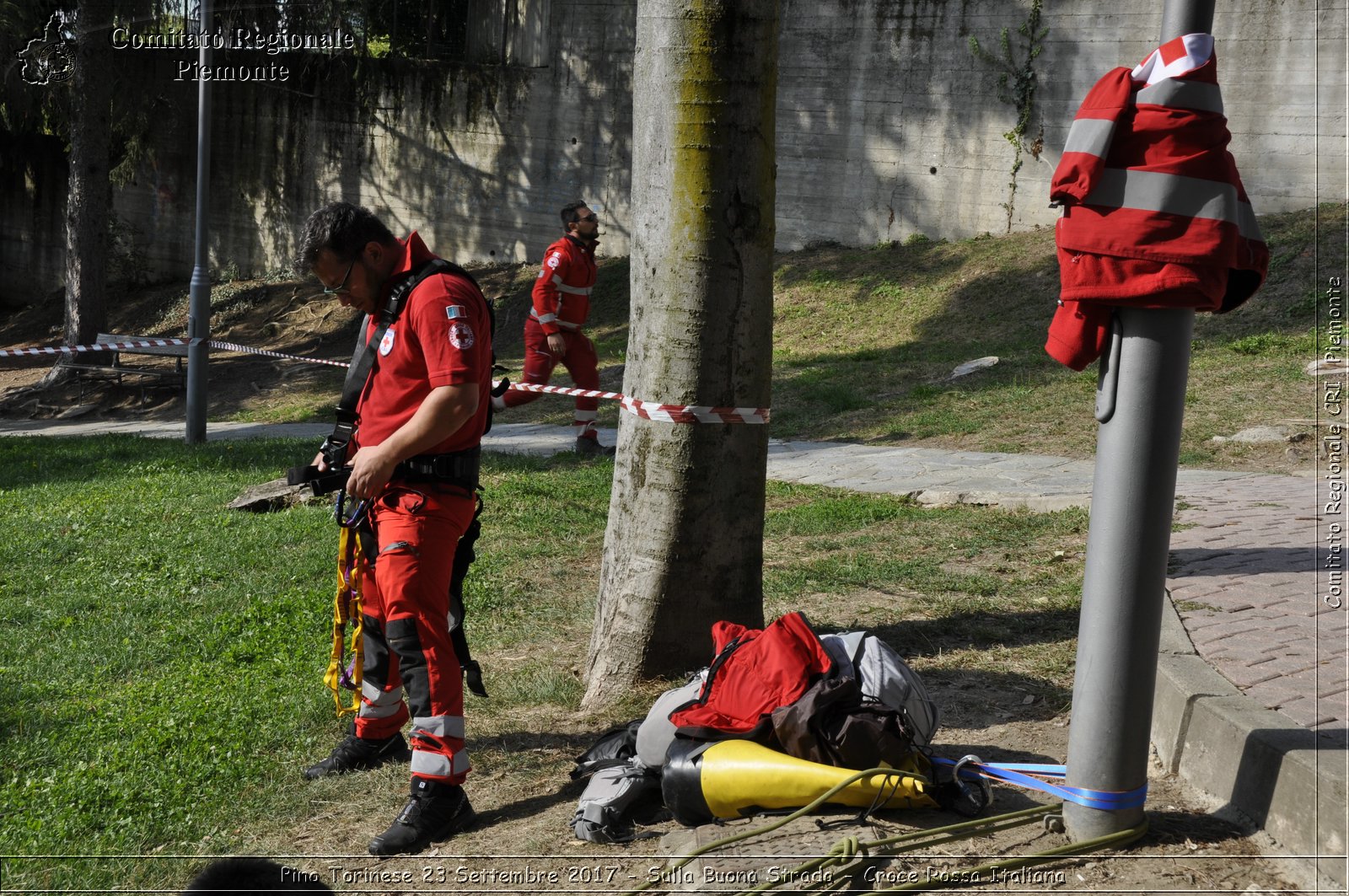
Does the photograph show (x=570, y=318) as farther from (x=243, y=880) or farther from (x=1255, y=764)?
(x=243, y=880)

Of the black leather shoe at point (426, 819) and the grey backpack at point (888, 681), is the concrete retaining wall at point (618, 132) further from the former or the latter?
the black leather shoe at point (426, 819)

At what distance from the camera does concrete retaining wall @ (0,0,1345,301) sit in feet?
52.4

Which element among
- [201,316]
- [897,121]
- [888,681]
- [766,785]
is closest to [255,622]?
[766,785]

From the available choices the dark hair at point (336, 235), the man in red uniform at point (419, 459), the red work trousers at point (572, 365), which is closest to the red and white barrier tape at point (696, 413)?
the man in red uniform at point (419, 459)

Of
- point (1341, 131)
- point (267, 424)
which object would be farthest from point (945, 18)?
point (267, 424)

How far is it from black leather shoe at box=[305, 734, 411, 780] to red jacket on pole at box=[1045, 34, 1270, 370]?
3.06 meters

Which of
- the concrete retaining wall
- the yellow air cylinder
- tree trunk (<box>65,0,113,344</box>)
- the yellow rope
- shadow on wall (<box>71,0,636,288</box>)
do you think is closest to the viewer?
the yellow air cylinder

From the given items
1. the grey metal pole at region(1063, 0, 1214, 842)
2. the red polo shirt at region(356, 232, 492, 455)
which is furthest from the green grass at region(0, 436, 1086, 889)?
the grey metal pole at region(1063, 0, 1214, 842)

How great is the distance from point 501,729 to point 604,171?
58.8 ft

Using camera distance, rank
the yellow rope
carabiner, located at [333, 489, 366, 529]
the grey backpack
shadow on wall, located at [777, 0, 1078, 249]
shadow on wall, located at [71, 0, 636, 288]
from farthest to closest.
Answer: shadow on wall, located at [71, 0, 636, 288]
shadow on wall, located at [777, 0, 1078, 249]
the yellow rope
carabiner, located at [333, 489, 366, 529]
the grey backpack

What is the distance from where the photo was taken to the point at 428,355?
4.03 m

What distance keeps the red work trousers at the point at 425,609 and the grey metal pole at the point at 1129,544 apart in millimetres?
2015

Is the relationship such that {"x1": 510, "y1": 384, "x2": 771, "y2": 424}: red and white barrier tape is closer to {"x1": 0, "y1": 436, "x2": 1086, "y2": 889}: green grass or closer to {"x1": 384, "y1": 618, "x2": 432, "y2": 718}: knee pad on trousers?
{"x1": 0, "y1": 436, "x2": 1086, "y2": 889}: green grass

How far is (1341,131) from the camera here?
50.8 feet
